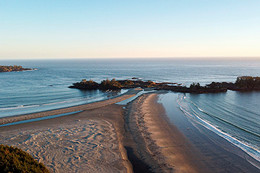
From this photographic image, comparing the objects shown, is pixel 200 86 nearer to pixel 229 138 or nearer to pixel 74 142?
pixel 229 138

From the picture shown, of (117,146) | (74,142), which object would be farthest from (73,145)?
(117,146)

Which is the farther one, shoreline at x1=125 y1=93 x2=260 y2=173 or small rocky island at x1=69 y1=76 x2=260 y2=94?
small rocky island at x1=69 y1=76 x2=260 y2=94

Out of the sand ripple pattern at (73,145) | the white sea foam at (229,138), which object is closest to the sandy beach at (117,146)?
the sand ripple pattern at (73,145)

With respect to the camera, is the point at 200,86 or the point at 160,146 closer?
the point at 160,146

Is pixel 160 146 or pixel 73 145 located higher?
pixel 73 145

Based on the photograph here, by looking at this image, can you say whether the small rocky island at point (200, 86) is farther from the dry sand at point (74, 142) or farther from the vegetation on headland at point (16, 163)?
the vegetation on headland at point (16, 163)

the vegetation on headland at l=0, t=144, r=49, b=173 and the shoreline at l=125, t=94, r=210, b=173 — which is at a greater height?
the vegetation on headland at l=0, t=144, r=49, b=173

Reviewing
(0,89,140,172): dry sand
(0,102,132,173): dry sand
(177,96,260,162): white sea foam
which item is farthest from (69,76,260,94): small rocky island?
(0,102,132,173): dry sand

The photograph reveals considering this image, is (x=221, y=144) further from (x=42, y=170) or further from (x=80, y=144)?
(x=42, y=170)

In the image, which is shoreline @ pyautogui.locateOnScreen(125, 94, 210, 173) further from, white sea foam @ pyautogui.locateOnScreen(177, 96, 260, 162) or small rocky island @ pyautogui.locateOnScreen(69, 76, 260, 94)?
small rocky island @ pyautogui.locateOnScreen(69, 76, 260, 94)

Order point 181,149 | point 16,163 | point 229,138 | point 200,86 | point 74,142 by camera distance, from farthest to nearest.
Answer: point 200,86
point 229,138
point 74,142
point 181,149
point 16,163
